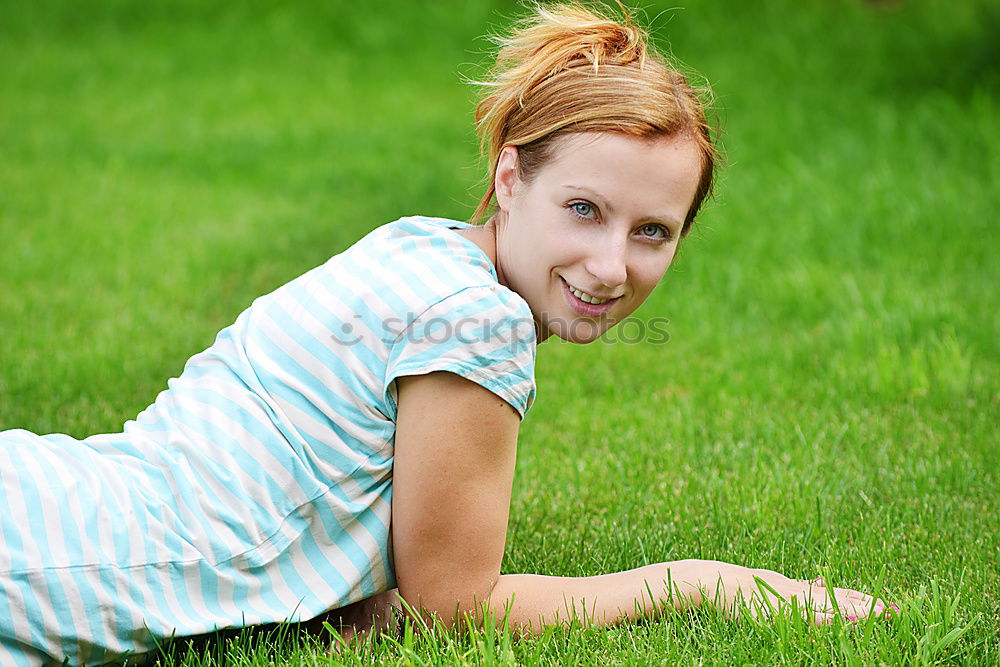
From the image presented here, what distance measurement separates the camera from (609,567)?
8.96 feet

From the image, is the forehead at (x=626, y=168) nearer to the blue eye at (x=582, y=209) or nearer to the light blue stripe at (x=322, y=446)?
the blue eye at (x=582, y=209)

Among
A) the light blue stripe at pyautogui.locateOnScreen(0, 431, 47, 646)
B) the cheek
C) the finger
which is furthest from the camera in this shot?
the cheek

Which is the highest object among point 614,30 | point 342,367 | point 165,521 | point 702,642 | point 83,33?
point 83,33

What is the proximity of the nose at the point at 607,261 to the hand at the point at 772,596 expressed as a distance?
0.65 metres

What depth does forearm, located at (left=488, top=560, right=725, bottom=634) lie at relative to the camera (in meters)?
2.31

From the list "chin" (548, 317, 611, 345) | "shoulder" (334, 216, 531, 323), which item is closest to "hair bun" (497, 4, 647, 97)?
"shoulder" (334, 216, 531, 323)

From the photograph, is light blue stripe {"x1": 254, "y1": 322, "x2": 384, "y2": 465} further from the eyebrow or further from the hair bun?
the hair bun

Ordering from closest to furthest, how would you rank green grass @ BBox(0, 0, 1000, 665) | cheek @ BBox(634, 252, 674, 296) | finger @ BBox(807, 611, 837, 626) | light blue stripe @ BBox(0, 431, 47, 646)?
light blue stripe @ BBox(0, 431, 47, 646) < finger @ BBox(807, 611, 837, 626) < cheek @ BBox(634, 252, 674, 296) < green grass @ BBox(0, 0, 1000, 665)

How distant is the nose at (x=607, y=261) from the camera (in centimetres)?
222

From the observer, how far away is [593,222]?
87.9 inches

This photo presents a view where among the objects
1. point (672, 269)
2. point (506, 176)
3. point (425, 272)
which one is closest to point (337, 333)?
point (425, 272)

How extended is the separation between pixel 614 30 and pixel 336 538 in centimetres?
119

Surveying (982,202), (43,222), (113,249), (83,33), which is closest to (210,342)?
(113,249)

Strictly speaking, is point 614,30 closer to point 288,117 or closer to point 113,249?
point 113,249
